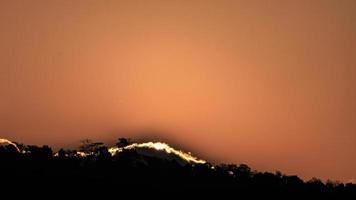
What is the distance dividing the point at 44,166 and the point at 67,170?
17.3ft

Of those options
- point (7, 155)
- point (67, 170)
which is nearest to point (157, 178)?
point (67, 170)

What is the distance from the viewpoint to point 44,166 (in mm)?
164875

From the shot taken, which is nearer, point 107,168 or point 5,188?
point 5,188

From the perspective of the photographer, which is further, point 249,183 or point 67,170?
point 249,183

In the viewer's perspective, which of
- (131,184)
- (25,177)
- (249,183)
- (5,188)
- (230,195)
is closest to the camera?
(5,188)

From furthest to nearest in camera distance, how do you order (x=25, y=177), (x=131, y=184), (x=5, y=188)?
(x=131, y=184)
(x=25, y=177)
(x=5, y=188)

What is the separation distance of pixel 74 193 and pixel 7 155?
1024 inches

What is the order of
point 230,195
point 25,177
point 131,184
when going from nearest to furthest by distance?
point 25,177
point 131,184
point 230,195

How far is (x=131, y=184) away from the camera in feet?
540

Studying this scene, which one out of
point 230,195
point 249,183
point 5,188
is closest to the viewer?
point 5,188

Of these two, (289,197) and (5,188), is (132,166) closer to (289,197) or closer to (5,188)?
(289,197)

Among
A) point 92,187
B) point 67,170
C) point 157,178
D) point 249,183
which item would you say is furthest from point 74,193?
point 249,183

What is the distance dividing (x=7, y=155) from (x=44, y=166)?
915cm

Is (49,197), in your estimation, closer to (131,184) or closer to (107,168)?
(131,184)
